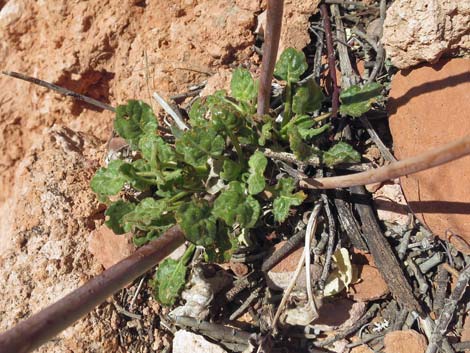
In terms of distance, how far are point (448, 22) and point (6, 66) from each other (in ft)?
7.08

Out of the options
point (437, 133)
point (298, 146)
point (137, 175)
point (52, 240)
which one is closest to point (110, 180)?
point (137, 175)

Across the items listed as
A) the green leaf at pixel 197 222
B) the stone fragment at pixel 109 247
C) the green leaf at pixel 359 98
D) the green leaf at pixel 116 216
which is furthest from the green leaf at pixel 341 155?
the stone fragment at pixel 109 247

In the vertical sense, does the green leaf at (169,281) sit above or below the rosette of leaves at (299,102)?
below

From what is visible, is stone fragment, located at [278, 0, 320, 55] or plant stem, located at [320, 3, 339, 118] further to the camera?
stone fragment, located at [278, 0, 320, 55]

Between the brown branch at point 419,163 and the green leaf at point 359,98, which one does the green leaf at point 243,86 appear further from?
the brown branch at point 419,163

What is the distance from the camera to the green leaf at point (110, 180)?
2.20 metres

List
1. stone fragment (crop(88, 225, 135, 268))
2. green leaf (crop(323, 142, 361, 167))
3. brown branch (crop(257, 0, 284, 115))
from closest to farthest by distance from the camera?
1. brown branch (crop(257, 0, 284, 115))
2. green leaf (crop(323, 142, 361, 167))
3. stone fragment (crop(88, 225, 135, 268))


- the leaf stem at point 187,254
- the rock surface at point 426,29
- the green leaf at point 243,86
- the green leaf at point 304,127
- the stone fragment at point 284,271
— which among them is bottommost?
the stone fragment at point 284,271

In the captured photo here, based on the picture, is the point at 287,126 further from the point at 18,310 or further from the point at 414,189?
the point at 18,310

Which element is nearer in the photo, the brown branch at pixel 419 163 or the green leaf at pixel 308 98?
the brown branch at pixel 419 163

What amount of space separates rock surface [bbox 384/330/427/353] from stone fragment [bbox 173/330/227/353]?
618 mm

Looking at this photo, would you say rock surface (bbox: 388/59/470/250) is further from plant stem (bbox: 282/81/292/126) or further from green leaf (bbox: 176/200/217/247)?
green leaf (bbox: 176/200/217/247)

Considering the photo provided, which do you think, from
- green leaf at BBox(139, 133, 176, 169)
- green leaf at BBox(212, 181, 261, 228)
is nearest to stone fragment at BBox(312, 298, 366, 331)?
green leaf at BBox(212, 181, 261, 228)

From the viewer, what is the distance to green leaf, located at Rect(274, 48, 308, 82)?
2254mm
